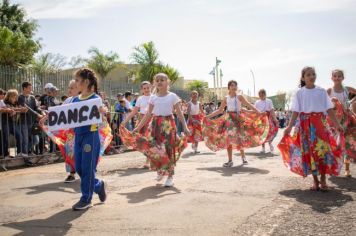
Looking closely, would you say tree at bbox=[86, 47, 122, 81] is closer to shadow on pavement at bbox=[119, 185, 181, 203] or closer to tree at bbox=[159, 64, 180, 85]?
tree at bbox=[159, 64, 180, 85]

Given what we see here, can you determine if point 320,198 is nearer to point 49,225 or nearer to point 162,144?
point 162,144

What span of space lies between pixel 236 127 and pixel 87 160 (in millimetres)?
5383

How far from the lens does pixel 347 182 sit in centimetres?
719

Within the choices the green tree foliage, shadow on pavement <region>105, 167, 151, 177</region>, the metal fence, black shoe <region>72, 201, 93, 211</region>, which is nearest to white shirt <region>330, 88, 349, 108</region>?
shadow on pavement <region>105, 167, 151, 177</region>

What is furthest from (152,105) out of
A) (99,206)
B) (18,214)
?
(18,214)

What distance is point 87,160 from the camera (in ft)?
17.9

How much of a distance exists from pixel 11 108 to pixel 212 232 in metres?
7.87

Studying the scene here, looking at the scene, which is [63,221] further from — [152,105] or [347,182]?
[347,182]

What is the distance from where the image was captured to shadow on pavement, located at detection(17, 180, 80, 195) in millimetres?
6957

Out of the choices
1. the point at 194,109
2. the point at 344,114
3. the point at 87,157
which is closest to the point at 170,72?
the point at 194,109

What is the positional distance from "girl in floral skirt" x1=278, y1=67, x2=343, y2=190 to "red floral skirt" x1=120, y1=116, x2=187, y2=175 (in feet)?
6.00

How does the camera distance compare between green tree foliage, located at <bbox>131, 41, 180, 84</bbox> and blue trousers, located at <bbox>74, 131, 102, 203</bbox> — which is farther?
green tree foliage, located at <bbox>131, 41, 180, 84</bbox>

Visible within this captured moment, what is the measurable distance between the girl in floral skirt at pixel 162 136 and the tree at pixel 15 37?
2319 centimetres

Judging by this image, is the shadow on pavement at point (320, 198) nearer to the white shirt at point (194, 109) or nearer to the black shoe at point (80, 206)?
the black shoe at point (80, 206)
